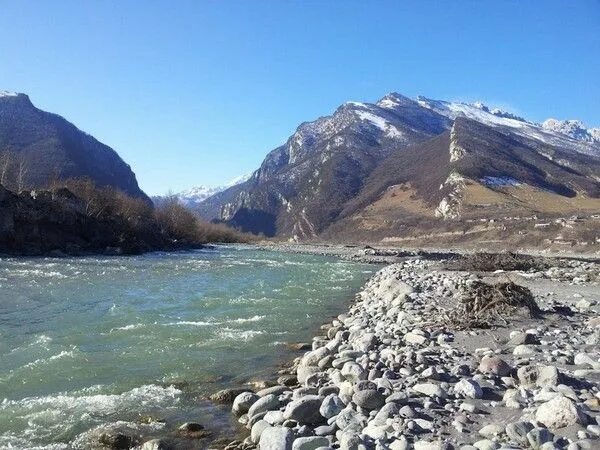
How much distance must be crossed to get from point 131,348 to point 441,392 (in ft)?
29.3

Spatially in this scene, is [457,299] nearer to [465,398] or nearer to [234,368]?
[234,368]

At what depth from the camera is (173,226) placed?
102 m

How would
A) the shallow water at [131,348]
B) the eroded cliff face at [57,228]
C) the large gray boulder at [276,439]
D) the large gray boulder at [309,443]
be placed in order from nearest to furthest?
the large gray boulder at [309,443], the large gray boulder at [276,439], the shallow water at [131,348], the eroded cliff face at [57,228]

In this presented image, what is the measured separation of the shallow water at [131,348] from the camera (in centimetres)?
872

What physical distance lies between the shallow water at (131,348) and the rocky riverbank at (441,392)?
157 cm

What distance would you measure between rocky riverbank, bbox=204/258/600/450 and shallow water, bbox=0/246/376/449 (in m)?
1.57

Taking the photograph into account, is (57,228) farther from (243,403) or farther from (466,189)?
(466,189)

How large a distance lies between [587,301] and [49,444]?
16.0 metres

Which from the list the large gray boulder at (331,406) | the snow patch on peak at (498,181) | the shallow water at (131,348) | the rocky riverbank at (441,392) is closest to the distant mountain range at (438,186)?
the snow patch on peak at (498,181)

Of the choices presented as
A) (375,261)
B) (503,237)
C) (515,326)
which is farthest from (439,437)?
(503,237)

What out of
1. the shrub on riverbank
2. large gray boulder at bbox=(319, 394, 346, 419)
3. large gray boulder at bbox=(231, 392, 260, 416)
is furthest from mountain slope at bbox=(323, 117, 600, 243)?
large gray boulder at bbox=(319, 394, 346, 419)

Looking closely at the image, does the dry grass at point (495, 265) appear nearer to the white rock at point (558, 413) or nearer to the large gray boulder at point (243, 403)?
the large gray boulder at point (243, 403)

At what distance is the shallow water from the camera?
28.6 ft

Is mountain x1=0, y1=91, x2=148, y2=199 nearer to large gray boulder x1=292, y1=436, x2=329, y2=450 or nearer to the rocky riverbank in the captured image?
the rocky riverbank
